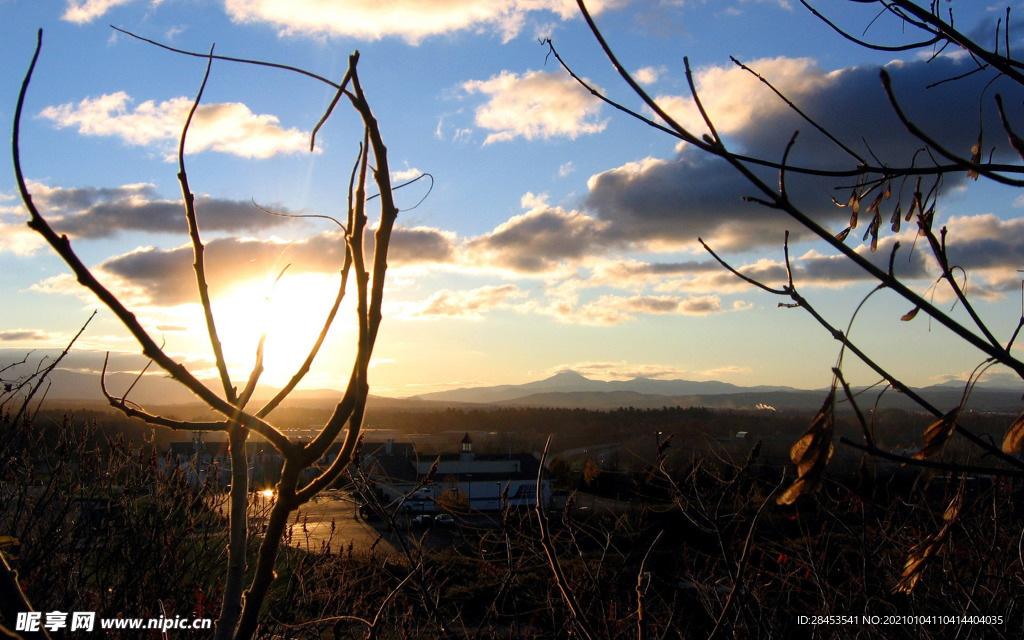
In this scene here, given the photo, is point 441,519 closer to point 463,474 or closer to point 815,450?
point 815,450

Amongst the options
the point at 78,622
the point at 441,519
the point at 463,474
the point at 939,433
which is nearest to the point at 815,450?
the point at 939,433

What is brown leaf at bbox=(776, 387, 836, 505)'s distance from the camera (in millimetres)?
1078

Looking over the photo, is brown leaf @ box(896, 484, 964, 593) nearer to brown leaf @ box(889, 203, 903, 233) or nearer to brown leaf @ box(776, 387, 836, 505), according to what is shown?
brown leaf @ box(776, 387, 836, 505)

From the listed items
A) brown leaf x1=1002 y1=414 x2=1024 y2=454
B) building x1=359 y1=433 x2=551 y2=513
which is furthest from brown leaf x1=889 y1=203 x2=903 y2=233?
building x1=359 y1=433 x2=551 y2=513

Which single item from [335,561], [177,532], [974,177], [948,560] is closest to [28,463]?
[177,532]

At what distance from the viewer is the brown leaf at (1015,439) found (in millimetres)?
1247

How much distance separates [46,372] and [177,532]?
2.27 meters

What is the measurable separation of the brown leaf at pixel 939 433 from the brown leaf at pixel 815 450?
0.94ft

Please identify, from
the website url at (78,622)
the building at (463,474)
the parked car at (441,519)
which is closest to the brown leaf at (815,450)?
the website url at (78,622)

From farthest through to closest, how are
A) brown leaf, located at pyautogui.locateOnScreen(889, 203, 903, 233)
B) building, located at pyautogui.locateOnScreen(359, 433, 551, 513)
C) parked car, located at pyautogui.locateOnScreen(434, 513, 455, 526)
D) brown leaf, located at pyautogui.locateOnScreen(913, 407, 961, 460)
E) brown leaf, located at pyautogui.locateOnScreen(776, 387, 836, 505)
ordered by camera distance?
building, located at pyautogui.locateOnScreen(359, 433, 551, 513) < parked car, located at pyautogui.locateOnScreen(434, 513, 455, 526) < brown leaf, located at pyautogui.locateOnScreen(889, 203, 903, 233) < brown leaf, located at pyautogui.locateOnScreen(913, 407, 961, 460) < brown leaf, located at pyautogui.locateOnScreen(776, 387, 836, 505)

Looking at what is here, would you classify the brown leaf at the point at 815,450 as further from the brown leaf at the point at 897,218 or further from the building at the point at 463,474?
the building at the point at 463,474

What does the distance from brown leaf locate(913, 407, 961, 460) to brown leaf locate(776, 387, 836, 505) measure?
0.29 meters

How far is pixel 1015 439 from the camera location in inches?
49.4

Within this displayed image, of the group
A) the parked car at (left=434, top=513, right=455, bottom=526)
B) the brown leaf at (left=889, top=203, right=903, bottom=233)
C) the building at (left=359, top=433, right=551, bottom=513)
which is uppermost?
the brown leaf at (left=889, top=203, right=903, bottom=233)
